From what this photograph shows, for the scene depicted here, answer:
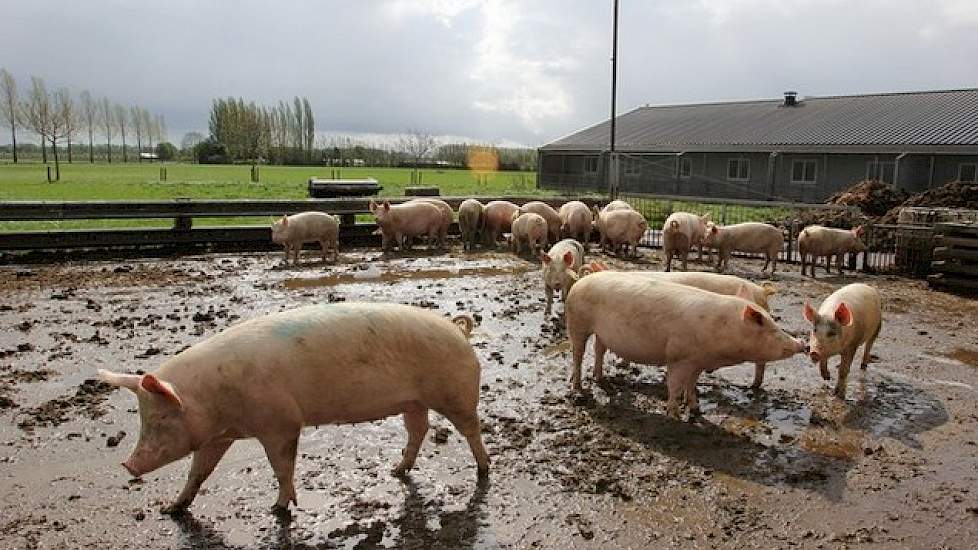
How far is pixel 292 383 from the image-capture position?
4215 mm

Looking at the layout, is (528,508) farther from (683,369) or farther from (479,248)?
(479,248)

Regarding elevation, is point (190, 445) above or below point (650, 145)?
below

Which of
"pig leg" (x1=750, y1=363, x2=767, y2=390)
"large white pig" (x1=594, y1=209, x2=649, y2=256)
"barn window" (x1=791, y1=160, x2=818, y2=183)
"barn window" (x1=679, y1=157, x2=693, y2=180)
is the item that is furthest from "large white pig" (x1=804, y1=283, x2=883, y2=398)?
"barn window" (x1=679, y1=157, x2=693, y2=180)

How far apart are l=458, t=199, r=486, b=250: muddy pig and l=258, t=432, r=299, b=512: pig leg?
12.9 m

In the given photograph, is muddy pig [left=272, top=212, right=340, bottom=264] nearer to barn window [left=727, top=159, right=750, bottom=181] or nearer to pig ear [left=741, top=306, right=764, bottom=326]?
pig ear [left=741, top=306, right=764, bottom=326]

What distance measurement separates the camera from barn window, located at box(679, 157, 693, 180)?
118ft

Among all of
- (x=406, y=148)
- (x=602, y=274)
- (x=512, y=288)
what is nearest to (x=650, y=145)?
(x=512, y=288)

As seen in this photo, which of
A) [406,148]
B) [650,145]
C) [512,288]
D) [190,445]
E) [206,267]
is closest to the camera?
[190,445]

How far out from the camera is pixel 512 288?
39.2 ft

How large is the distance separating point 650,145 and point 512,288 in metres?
27.7

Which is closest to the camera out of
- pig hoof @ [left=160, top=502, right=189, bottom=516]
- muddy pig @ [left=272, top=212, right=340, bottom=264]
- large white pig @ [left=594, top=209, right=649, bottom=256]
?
pig hoof @ [left=160, top=502, right=189, bottom=516]

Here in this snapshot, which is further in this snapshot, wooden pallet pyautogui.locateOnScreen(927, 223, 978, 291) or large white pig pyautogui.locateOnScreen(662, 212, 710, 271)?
large white pig pyautogui.locateOnScreen(662, 212, 710, 271)

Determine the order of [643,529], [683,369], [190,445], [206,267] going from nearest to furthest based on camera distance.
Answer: [190,445] → [643,529] → [683,369] → [206,267]

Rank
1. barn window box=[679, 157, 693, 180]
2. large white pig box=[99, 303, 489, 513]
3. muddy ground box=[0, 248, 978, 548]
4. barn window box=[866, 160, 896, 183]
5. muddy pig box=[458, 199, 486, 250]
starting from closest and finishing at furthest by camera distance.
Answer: large white pig box=[99, 303, 489, 513] → muddy ground box=[0, 248, 978, 548] → muddy pig box=[458, 199, 486, 250] → barn window box=[866, 160, 896, 183] → barn window box=[679, 157, 693, 180]
